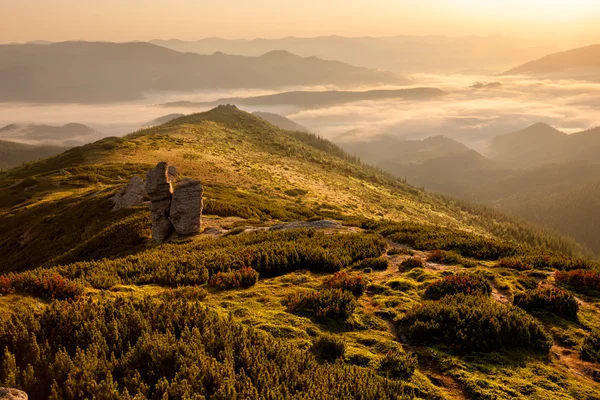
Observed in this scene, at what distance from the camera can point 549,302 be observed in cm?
1390

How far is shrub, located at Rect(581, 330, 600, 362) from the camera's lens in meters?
10.8

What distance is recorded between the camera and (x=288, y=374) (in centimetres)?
789

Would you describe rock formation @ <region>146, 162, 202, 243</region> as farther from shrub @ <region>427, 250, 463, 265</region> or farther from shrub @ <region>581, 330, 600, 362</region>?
shrub @ <region>581, 330, 600, 362</region>

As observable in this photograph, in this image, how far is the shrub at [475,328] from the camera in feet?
36.4

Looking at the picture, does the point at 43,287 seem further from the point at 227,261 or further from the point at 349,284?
the point at 349,284

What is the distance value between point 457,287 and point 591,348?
184 inches

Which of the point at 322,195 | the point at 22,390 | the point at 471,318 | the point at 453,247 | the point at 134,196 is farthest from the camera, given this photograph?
the point at 322,195

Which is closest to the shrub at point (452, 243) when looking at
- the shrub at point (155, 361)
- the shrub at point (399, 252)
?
the shrub at point (399, 252)

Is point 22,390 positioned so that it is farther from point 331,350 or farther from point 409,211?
point 409,211

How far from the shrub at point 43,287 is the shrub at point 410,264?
14531 millimetres

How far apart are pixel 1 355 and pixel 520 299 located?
16.8m

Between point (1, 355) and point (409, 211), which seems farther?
point (409, 211)

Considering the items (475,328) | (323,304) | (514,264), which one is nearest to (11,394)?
(323,304)

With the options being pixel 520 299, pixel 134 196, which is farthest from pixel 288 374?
pixel 134 196
